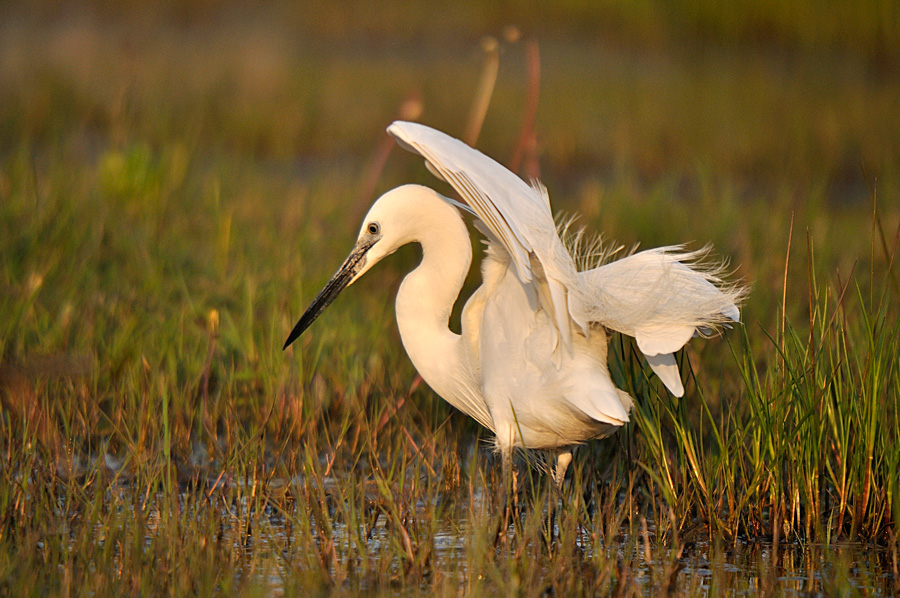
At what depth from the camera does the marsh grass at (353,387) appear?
8.54ft

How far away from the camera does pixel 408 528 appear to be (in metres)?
2.83

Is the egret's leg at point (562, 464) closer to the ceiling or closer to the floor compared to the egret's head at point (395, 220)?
closer to the floor

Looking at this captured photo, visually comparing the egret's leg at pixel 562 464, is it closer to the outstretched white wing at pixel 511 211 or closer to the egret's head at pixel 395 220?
the outstretched white wing at pixel 511 211

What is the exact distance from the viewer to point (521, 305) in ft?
9.07

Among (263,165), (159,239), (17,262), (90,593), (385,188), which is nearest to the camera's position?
(90,593)

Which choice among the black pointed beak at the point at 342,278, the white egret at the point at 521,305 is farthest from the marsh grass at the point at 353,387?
the black pointed beak at the point at 342,278

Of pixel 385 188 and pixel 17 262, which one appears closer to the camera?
pixel 17 262

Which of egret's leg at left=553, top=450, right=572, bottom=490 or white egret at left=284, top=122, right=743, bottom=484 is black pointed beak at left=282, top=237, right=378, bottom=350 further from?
egret's leg at left=553, top=450, right=572, bottom=490

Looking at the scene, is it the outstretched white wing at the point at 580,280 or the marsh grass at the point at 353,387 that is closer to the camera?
the outstretched white wing at the point at 580,280

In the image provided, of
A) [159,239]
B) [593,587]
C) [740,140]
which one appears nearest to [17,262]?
[159,239]

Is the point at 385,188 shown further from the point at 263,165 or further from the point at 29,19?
the point at 29,19

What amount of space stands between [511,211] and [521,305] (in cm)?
37

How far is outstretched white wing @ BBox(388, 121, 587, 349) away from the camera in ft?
7.92

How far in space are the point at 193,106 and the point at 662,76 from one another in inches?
189
